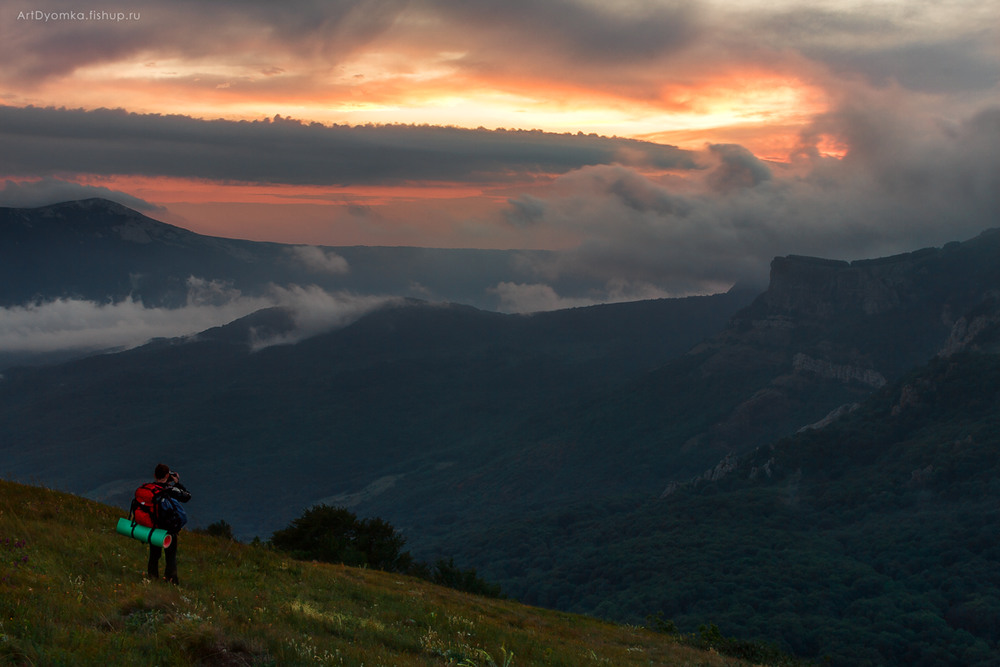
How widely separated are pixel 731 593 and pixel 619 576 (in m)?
39.7

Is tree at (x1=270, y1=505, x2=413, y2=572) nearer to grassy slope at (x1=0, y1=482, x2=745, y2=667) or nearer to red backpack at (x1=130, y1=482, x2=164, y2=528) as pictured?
grassy slope at (x1=0, y1=482, x2=745, y2=667)

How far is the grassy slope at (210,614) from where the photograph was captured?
11.0 meters

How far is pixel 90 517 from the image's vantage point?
71.7 ft

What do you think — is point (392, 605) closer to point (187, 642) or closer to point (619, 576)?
point (187, 642)

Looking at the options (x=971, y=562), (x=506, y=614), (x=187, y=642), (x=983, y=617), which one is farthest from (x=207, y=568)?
(x=971, y=562)

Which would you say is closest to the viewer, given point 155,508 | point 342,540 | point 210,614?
point 210,614

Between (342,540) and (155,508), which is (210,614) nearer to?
(155,508)

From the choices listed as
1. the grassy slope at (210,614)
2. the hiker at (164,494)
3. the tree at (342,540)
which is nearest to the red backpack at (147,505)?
the hiker at (164,494)

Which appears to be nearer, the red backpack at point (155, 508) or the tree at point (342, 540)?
the red backpack at point (155, 508)

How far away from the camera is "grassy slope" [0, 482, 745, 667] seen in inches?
432

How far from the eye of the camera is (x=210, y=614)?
13414mm

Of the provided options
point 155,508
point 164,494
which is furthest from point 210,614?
point 164,494

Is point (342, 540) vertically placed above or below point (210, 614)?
below

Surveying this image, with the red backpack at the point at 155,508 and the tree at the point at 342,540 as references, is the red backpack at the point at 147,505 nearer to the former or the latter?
the red backpack at the point at 155,508
